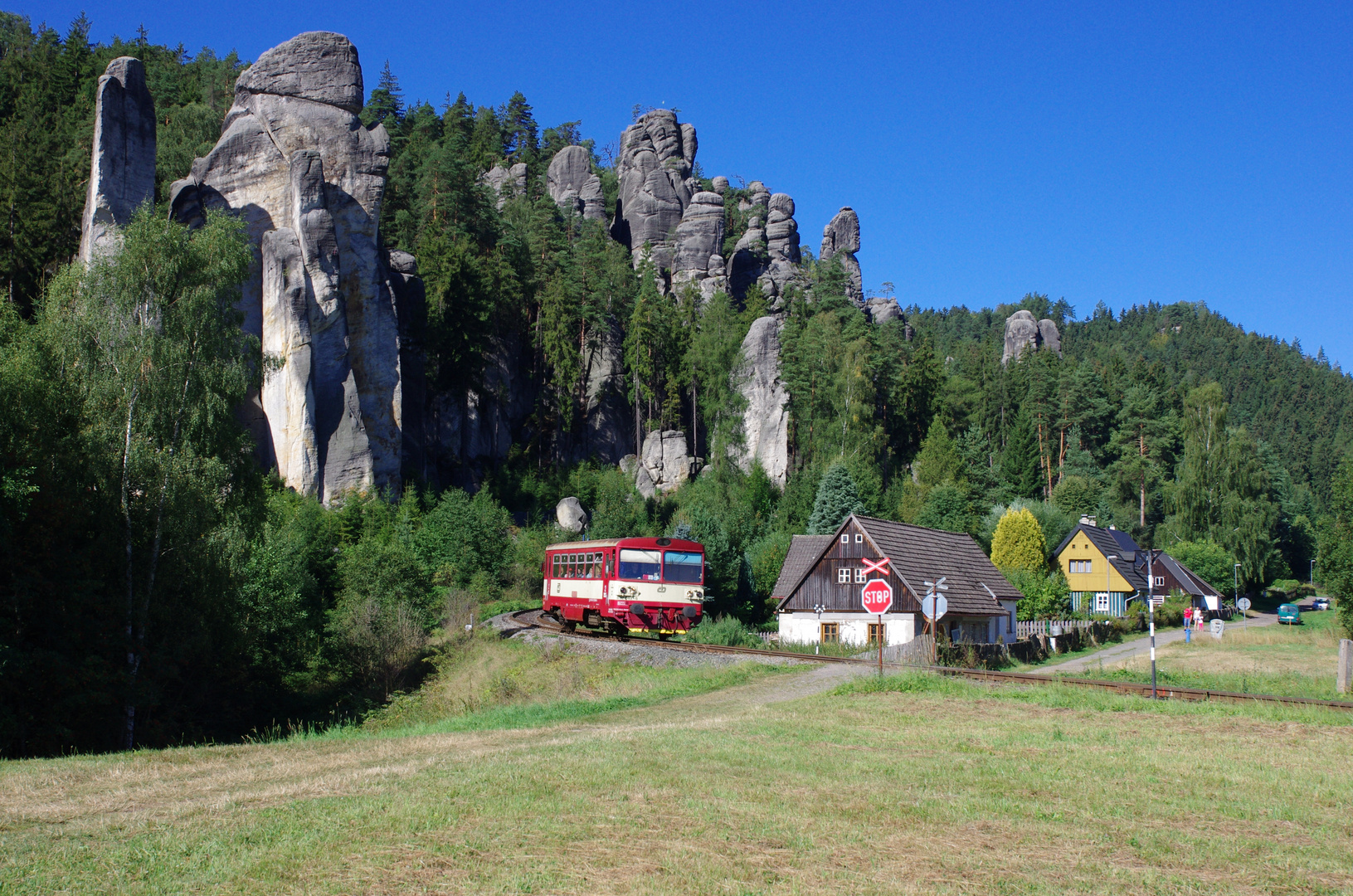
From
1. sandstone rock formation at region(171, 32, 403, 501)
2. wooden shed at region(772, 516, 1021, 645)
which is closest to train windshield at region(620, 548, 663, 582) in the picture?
wooden shed at region(772, 516, 1021, 645)

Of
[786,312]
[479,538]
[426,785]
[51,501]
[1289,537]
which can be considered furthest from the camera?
[1289,537]

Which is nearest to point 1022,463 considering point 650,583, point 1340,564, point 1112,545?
point 1112,545

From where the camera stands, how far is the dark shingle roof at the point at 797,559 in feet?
154

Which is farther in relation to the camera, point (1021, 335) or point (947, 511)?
point (1021, 335)

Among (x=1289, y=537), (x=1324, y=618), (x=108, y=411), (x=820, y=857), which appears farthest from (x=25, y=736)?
(x=1289, y=537)

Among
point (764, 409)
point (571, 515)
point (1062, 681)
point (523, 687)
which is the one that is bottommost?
point (523, 687)

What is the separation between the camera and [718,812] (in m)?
9.11

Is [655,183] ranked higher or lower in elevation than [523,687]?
higher

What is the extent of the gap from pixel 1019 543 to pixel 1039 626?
968 centimetres

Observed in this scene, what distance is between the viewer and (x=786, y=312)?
73.8 m

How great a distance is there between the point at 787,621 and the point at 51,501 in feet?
101

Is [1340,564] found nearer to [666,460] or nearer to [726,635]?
[726,635]

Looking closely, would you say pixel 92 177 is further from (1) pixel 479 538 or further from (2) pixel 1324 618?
(2) pixel 1324 618

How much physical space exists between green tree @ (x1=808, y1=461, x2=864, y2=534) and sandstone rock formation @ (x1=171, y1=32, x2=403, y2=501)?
24435 millimetres
